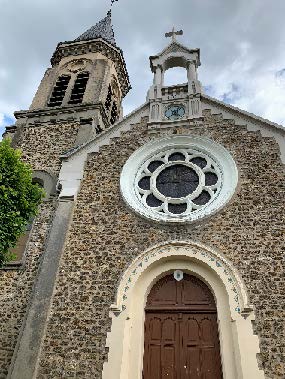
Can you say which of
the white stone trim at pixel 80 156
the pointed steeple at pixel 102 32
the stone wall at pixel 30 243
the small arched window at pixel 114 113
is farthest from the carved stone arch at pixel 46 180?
the pointed steeple at pixel 102 32

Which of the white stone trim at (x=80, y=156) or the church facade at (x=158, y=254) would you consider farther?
the white stone trim at (x=80, y=156)

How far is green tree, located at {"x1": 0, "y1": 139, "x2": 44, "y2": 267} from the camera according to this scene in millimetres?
8656

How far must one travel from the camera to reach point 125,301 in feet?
30.1

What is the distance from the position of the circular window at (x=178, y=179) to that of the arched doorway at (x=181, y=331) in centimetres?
183

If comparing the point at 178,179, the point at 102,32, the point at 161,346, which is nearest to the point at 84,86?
the point at 102,32

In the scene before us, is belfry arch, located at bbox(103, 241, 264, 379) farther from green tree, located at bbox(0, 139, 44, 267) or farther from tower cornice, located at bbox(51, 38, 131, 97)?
tower cornice, located at bbox(51, 38, 131, 97)

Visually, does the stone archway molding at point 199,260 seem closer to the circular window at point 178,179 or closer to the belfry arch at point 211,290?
the belfry arch at point 211,290

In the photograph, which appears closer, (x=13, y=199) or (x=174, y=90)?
(x=13, y=199)

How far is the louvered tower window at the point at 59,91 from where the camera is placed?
56.2 ft

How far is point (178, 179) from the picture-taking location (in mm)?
11789

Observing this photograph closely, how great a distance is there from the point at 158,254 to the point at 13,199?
12.5 feet

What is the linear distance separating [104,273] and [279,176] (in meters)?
5.48

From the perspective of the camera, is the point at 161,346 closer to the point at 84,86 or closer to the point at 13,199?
the point at 13,199

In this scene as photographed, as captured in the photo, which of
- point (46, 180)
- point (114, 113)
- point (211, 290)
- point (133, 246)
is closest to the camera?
point (211, 290)
